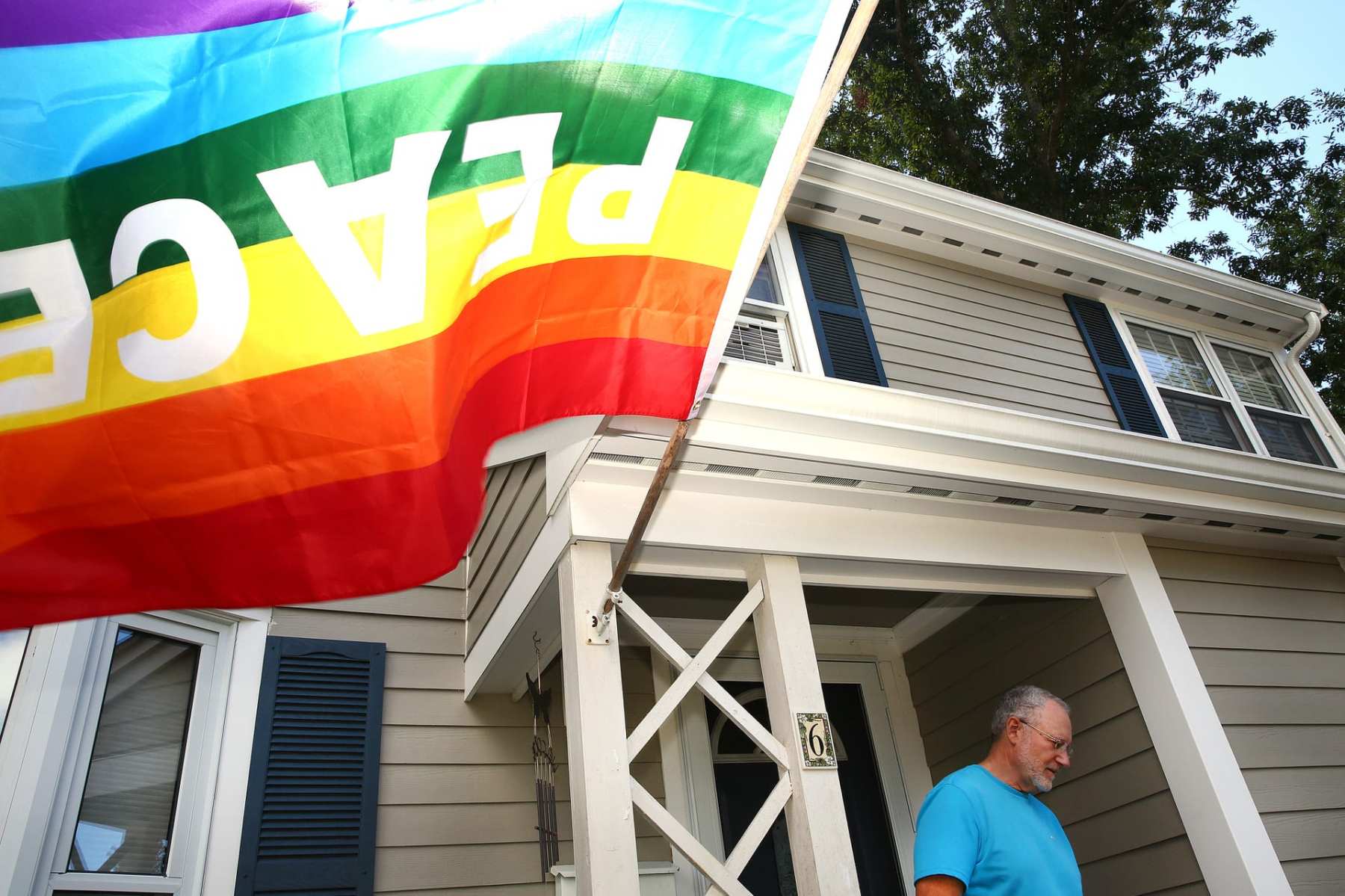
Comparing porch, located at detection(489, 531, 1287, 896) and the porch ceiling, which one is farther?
the porch ceiling

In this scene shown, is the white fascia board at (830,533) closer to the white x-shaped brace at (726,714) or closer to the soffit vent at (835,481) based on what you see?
the soffit vent at (835,481)

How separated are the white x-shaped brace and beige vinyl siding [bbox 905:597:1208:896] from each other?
220cm

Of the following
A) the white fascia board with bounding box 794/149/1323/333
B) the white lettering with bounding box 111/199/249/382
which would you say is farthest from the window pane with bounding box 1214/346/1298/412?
the white lettering with bounding box 111/199/249/382

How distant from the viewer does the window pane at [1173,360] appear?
707 centimetres

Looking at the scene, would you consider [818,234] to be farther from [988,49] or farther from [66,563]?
[988,49]

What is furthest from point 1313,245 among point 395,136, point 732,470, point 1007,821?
point 395,136

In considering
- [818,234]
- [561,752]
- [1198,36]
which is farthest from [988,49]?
[561,752]

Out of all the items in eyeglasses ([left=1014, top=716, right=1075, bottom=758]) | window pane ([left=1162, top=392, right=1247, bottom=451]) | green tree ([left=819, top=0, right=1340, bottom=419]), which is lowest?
eyeglasses ([left=1014, top=716, right=1075, bottom=758])

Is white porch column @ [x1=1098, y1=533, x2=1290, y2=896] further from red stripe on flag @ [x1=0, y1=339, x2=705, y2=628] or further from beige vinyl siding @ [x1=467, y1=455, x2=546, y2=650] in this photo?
red stripe on flag @ [x1=0, y1=339, x2=705, y2=628]

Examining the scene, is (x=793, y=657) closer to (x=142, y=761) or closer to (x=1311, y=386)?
(x=142, y=761)

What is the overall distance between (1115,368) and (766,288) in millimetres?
2879

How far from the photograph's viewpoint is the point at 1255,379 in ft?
25.1

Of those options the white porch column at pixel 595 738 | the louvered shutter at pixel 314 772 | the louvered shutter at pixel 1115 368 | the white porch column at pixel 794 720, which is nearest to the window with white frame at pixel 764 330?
the white porch column at pixel 794 720

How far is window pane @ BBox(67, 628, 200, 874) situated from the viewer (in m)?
3.59
